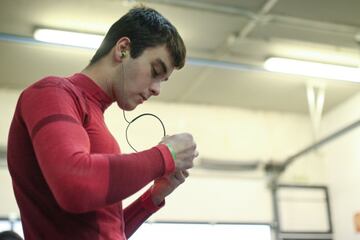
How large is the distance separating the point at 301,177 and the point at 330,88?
128 cm

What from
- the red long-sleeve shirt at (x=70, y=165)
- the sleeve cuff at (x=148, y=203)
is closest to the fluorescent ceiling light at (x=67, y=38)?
the sleeve cuff at (x=148, y=203)

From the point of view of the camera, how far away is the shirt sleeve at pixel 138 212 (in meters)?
1.21

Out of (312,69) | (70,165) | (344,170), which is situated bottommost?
(70,165)

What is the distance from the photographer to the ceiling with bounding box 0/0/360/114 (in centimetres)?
396

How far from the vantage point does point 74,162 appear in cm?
75

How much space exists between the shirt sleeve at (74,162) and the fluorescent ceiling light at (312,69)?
4.03 m

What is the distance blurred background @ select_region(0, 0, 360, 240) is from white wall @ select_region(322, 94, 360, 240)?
0.5 inches

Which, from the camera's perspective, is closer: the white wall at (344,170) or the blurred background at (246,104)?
the blurred background at (246,104)

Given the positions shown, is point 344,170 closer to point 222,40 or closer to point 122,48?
point 222,40

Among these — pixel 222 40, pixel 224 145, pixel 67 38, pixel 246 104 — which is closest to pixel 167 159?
pixel 67 38

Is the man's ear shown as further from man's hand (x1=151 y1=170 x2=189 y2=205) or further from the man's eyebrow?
man's hand (x1=151 y1=170 x2=189 y2=205)

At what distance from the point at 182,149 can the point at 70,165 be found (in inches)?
9.6

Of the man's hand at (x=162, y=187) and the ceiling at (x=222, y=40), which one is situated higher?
the ceiling at (x=222, y=40)

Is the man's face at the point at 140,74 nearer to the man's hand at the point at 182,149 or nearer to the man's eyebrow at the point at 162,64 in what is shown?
the man's eyebrow at the point at 162,64
